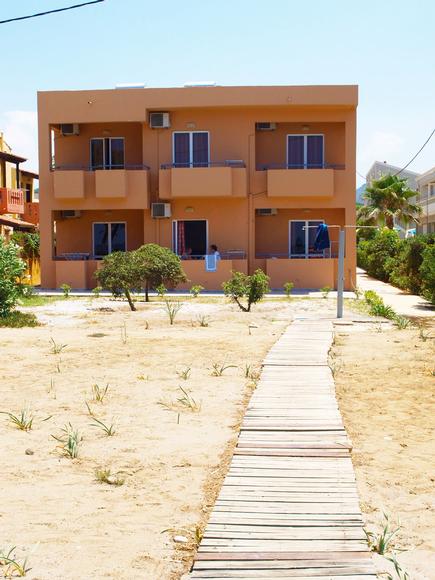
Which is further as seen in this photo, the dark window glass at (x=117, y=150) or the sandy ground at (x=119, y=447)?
the dark window glass at (x=117, y=150)

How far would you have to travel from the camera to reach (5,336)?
42.7 ft

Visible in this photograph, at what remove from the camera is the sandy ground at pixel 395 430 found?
14.5ft

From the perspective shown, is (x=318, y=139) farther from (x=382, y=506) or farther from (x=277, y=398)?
(x=382, y=506)

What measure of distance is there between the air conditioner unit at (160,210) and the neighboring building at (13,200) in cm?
847

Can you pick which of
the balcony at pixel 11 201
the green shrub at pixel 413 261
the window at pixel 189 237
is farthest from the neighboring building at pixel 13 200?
the green shrub at pixel 413 261

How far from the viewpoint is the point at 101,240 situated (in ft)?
93.6

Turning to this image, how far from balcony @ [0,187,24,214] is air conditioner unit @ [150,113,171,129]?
8.57 meters

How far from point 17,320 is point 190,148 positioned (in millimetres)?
13771

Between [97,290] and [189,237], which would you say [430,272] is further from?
[189,237]

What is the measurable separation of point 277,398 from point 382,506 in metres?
2.91

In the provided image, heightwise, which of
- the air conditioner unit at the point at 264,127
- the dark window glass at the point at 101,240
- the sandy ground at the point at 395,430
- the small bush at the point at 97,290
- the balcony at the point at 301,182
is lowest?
the sandy ground at the point at 395,430

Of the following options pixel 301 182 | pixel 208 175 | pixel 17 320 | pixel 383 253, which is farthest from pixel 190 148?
pixel 17 320

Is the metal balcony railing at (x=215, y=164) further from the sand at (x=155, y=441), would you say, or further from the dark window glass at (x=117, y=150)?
the sand at (x=155, y=441)

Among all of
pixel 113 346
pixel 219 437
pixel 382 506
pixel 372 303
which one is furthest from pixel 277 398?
pixel 372 303
